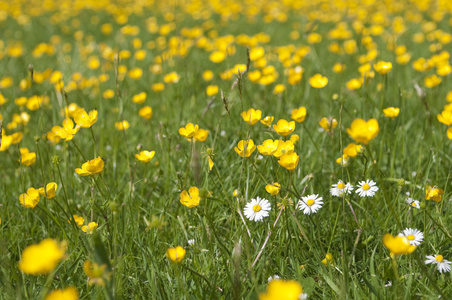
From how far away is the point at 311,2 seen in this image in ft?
23.5

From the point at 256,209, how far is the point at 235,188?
0.44m

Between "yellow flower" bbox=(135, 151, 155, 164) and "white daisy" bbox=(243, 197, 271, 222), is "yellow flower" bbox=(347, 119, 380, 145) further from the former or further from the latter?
"yellow flower" bbox=(135, 151, 155, 164)

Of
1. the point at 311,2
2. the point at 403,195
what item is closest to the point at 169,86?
the point at 403,195

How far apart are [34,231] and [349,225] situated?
1390 millimetres

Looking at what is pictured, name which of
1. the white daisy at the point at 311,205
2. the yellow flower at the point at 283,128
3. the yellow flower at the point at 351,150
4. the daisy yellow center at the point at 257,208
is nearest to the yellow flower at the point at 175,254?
the daisy yellow center at the point at 257,208

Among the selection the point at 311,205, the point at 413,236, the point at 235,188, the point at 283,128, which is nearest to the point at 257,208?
the point at 311,205

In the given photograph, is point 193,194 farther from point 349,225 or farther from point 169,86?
point 169,86

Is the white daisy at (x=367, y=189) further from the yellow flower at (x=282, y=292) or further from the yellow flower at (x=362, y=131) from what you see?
Answer: the yellow flower at (x=282, y=292)

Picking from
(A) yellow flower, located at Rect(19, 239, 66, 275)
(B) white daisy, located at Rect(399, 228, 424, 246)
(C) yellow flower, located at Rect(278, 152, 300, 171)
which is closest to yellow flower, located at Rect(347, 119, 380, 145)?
(C) yellow flower, located at Rect(278, 152, 300, 171)

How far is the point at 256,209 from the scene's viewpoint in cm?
170

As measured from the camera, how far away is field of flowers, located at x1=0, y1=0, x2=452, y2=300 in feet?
4.72

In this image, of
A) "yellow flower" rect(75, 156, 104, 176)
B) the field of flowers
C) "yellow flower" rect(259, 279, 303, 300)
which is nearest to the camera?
"yellow flower" rect(259, 279, 303, 300)

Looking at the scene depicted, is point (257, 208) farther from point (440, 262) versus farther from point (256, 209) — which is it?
point (440, 262)

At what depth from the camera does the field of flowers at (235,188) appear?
144cm
